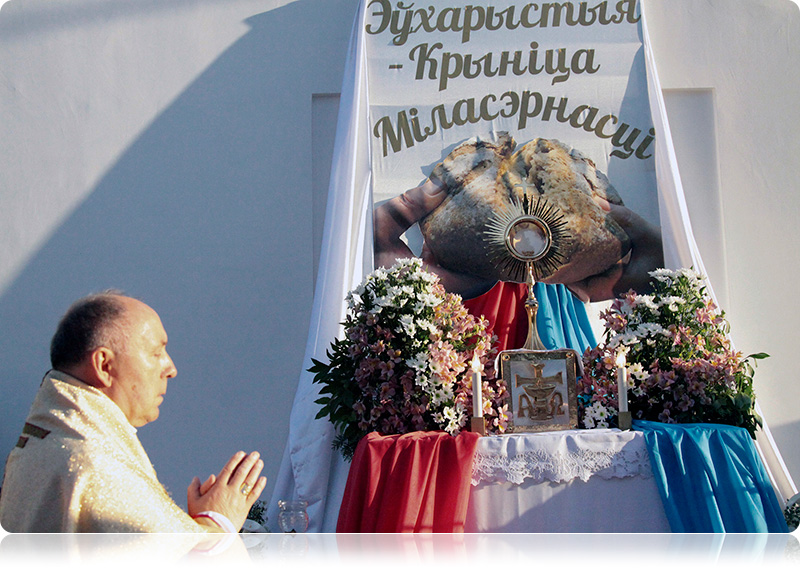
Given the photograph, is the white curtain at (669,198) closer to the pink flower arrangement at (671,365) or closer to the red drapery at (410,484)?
the pink flower arrangement at (671,365)

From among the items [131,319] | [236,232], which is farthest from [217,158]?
[131,319]

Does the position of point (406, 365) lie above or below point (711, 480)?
above

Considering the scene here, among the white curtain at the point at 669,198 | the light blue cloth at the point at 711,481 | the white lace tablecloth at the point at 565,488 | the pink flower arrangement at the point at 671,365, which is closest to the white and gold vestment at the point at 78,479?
the white lace tablecloth at the point at 565,488

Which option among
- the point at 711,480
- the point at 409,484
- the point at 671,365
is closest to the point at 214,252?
the point at 409,484

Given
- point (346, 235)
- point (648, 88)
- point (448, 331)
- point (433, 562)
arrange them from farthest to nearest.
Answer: point (648, 88)
point (346, 235)
point (448, 331)
point (433, 562)

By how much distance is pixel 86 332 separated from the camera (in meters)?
1.81

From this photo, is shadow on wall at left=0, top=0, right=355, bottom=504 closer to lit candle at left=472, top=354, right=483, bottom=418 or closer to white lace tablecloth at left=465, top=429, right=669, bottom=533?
lit candle at left=472, top=354, right=483, bottom=418

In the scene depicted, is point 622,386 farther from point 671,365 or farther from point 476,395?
point 476,395

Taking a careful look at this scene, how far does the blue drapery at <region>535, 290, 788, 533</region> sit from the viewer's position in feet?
11.4

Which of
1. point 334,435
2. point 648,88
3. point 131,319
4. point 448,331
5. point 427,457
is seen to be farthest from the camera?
point 648,88

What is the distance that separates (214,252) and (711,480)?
126 inches

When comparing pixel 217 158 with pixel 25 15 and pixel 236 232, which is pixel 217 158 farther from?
pixel 25 15

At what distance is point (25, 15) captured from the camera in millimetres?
5543

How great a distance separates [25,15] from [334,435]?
136 inches
